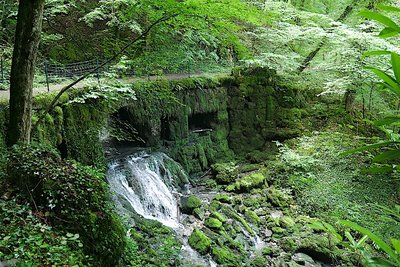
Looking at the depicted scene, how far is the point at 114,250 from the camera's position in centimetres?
405

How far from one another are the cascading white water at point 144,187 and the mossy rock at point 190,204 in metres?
0.25

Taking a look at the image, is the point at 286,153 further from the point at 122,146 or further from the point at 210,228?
the point at 122,146

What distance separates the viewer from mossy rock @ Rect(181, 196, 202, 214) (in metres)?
9.45

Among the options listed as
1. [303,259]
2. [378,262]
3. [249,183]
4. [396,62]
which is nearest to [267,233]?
[303,259]

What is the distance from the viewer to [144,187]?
366 inches

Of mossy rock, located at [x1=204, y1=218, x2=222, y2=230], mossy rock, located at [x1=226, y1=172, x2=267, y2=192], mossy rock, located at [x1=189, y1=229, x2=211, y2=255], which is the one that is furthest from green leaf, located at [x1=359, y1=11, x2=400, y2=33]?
mossy rock, located at [x1=226, y1=172, x2=267, y2=192]

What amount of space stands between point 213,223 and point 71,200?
18.0 ft

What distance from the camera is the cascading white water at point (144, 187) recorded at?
8.75 meters

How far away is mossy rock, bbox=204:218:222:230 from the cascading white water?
89 centimetres

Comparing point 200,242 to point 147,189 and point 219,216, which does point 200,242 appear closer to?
point 219,216

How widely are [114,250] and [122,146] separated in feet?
24.3

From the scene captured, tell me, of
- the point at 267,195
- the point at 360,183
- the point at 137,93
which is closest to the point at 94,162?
the point at 137,93

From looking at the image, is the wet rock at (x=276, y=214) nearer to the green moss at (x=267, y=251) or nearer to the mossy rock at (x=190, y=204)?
the green moss at (x=267, y=251)

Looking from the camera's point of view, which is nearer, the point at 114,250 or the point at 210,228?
the point at 114,250
